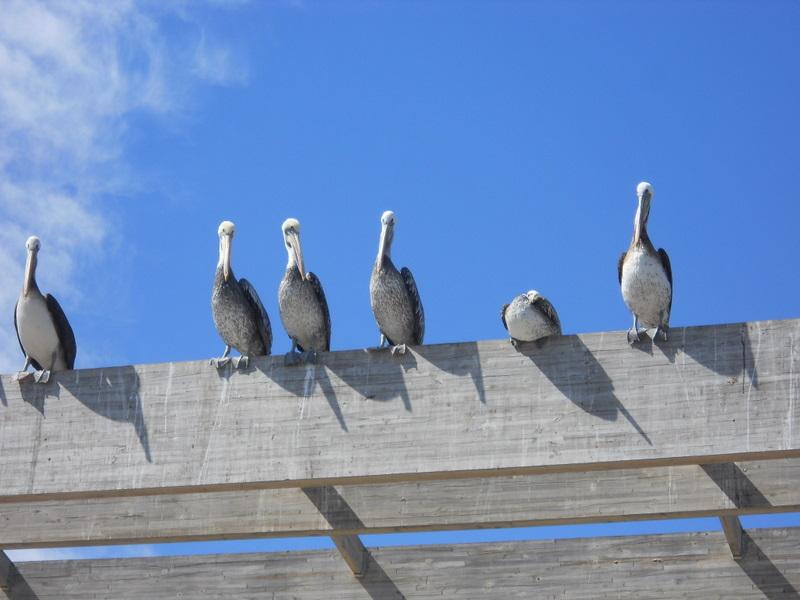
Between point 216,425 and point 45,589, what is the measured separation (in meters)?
3.50

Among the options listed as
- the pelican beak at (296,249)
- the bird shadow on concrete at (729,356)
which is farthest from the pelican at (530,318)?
the pelican beak at (296,249)

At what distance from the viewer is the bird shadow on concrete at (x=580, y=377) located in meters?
6.45

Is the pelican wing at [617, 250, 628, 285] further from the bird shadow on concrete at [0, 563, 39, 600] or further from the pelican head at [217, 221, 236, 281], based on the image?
the bird shadow on concrete at [0, 563, 39, 600]

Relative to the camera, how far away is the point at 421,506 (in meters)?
8.38

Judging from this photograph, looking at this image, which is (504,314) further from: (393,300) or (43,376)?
(43,376)

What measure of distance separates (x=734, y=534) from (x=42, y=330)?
4648 mm

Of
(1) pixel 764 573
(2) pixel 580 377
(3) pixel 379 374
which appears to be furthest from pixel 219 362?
(1) pixel 764 573

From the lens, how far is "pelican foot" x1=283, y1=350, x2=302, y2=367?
696cm

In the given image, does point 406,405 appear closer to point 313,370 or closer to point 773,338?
point 313,370

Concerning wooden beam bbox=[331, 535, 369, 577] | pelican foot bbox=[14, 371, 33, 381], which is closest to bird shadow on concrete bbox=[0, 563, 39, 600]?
→ wooden beam bbox=[331, 535, 369, 577]

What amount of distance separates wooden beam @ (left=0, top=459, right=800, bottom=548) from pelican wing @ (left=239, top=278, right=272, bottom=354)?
1038 mm

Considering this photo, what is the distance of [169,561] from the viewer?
9.57 metres

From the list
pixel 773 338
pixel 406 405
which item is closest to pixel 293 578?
pixel 406 405

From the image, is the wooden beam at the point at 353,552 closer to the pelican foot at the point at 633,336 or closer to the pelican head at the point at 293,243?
the pelican head at the point at 293,243
